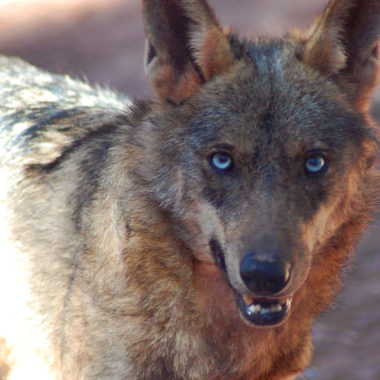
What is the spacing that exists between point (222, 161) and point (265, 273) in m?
0.63

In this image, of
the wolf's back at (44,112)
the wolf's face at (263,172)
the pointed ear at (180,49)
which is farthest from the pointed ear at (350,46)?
the wolf's back at (44,112)

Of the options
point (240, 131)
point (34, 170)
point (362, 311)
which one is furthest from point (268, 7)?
point (240, 131)

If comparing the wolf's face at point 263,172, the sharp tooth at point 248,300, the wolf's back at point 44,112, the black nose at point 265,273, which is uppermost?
the wolf's back at point 44,112

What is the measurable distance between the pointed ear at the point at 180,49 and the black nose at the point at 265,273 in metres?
1.05

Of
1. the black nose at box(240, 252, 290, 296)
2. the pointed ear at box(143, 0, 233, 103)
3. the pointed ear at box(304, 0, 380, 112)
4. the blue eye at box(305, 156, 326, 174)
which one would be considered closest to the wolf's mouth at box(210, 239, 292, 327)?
the black nose at box(240, 252, 290, 296)

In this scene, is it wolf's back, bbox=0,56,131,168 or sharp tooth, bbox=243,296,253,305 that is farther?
wolf's back, bbox=0,56,131,168

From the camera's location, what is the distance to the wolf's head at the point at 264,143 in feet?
10.9

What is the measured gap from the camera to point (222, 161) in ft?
11.4

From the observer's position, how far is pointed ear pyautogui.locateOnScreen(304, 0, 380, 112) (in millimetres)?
3715

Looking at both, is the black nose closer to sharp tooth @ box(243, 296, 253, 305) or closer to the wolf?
the wolf

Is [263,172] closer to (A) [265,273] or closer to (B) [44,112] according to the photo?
(A) [265,273]

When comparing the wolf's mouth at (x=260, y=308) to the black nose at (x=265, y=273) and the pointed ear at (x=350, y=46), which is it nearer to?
the black nose at (x=265, y=273)

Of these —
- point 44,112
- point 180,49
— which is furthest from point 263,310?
point 44,112

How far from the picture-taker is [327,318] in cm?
633
